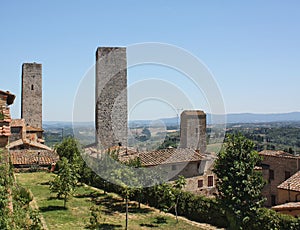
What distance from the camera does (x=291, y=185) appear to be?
17.3 metres

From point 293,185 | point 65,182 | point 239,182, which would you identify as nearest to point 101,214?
point 65,182

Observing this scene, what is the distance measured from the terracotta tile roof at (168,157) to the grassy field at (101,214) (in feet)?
8.82

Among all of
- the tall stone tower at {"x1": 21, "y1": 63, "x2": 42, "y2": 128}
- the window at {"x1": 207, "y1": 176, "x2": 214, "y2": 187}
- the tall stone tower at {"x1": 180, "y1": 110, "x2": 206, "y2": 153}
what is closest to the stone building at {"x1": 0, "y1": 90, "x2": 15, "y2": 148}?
the window at {"x1": 207, "y1": 176, "x2": 214, "y2": 187}

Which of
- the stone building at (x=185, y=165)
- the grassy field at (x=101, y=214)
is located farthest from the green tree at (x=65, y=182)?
the stone building at (x=185, y=165)

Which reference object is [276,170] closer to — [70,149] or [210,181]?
[210,181]

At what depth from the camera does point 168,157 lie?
21.0m

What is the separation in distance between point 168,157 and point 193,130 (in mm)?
8619

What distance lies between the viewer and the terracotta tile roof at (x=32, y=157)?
90.8ft

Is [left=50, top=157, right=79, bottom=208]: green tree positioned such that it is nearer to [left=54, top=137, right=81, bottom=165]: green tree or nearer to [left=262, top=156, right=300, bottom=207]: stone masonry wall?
[left=54, top=137, right=81, bottom=165]: green tree

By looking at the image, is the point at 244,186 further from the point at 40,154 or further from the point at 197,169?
the point at 40,154

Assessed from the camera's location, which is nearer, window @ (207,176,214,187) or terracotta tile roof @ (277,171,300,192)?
terracotta tile roof @ (277,171,300,192)

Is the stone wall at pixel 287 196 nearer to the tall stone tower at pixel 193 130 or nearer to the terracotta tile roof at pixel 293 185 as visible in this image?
the terracotta tile roof at pixel 293 185

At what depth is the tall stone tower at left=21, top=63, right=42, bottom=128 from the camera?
4388cm

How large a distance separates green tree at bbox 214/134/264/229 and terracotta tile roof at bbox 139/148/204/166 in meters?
5.77
